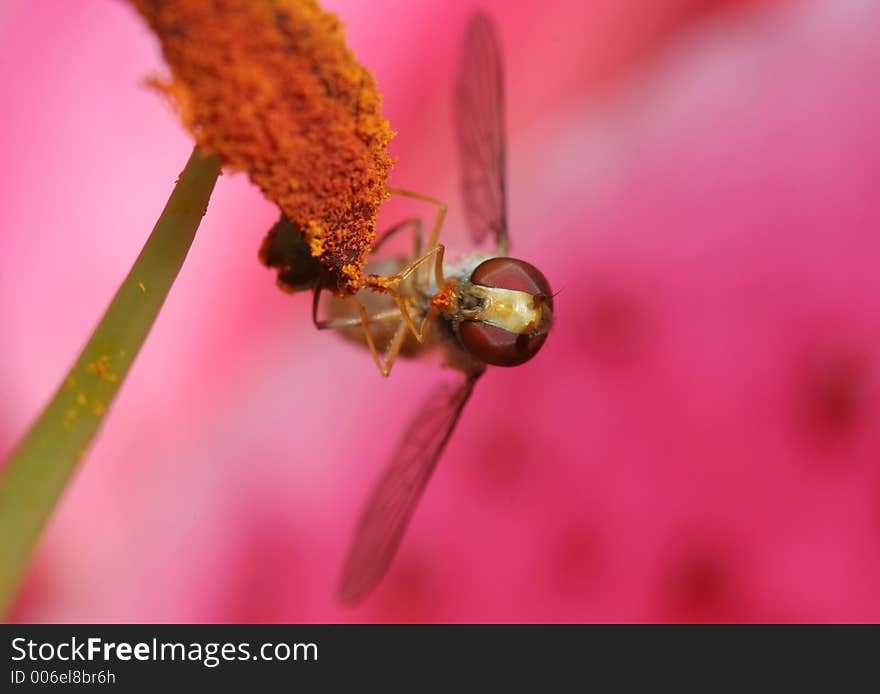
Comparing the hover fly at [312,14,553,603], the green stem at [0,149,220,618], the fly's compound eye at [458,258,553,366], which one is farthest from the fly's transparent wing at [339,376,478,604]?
the green stem at [0,149,220,618]

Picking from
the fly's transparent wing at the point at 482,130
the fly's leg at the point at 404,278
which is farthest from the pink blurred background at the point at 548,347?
the fly's leg at the point at 404,278

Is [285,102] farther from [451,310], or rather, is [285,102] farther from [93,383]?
[451,310]

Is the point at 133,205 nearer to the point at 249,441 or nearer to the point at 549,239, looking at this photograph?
the point at 249,441

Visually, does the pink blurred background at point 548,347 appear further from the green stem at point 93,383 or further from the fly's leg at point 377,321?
the green stem at point 93,383

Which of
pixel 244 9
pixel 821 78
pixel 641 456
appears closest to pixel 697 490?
pixel 641 456

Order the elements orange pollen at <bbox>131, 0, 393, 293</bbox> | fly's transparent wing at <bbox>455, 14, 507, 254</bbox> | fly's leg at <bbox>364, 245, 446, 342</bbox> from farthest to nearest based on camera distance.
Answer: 1. fly's transparent wing at <bbox>455, 14, 507, 254</bbox>
2. fly's leg at <bbox>364, 245, 446, 342</bbox>
3. orange pollen at <bbox>131, 0, 393, 293</bbox>

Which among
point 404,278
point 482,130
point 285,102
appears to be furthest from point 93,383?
point 482,130

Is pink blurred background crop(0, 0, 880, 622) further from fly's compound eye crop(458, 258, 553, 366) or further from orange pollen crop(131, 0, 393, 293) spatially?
orange pollen crop(131, 0, 393, 293)
